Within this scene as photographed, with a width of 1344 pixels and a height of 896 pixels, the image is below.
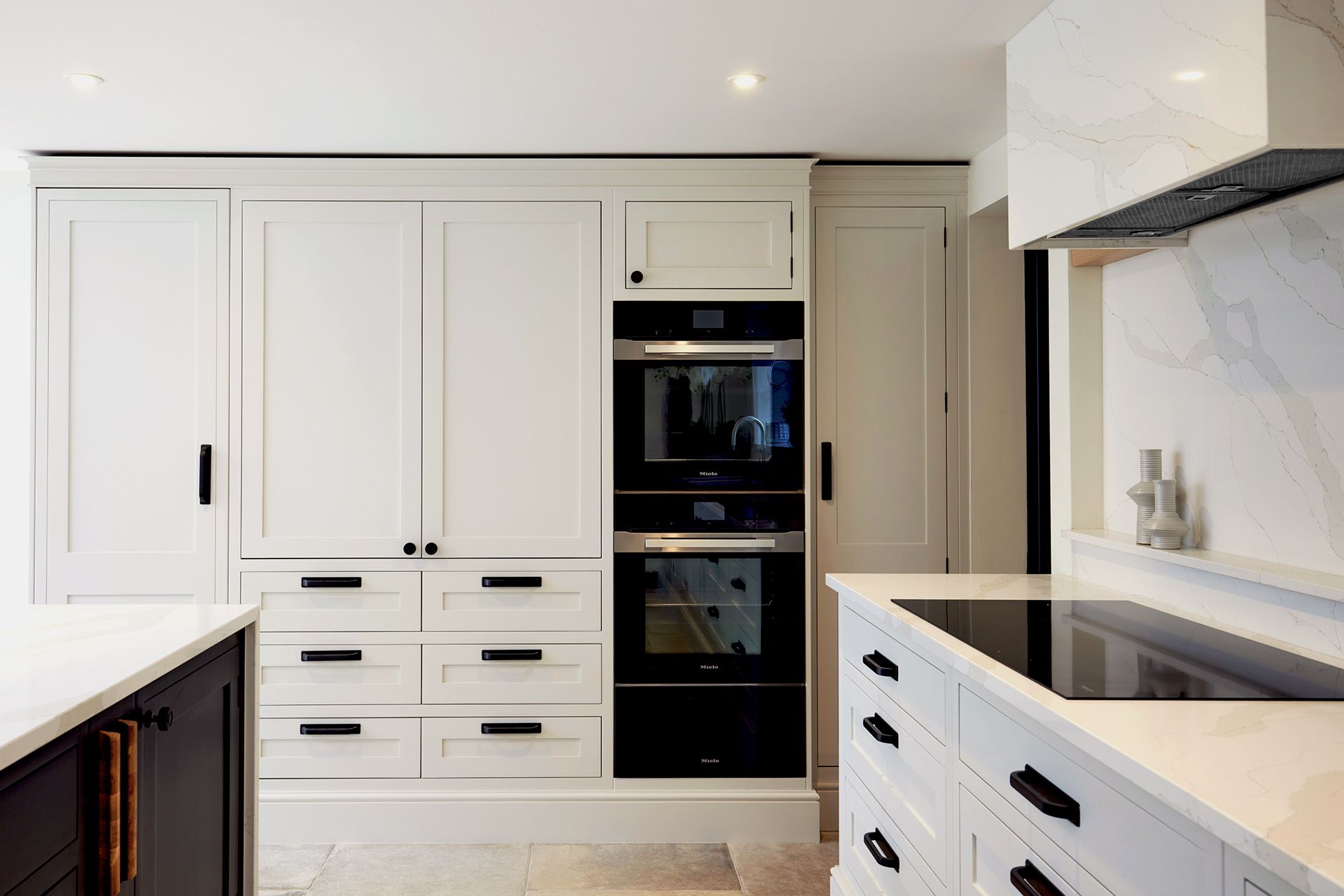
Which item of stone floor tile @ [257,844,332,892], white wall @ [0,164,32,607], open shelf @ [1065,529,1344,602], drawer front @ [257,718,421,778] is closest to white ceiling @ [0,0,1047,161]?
white wall @ [0,164,32,607]

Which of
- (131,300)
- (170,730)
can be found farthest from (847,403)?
(131,300)

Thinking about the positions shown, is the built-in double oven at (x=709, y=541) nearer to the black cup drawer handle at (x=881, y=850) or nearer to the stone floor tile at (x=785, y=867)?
the stone floor tile at (x=785, y=867)

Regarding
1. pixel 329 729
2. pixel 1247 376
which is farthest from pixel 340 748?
pixel 1247 376

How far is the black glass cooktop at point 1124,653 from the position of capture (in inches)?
50.9

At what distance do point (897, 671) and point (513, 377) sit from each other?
174 centimetres

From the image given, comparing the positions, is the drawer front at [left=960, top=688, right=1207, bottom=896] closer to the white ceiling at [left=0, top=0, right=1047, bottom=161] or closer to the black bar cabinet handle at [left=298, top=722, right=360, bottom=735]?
the white ceiling at [left=0, top=0, right=1047, bottom=161]

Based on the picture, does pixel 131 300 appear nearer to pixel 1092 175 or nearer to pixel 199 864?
pixel 199 864

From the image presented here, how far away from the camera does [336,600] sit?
3.05 m

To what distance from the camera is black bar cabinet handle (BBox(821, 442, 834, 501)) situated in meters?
3.21

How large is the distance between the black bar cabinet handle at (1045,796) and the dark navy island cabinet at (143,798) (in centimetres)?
138

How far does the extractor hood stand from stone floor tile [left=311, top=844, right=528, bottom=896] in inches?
96.5

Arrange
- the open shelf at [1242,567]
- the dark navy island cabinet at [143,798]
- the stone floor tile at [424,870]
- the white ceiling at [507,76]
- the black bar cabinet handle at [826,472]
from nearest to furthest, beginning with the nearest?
the dark navy island cabinet at [143,798], the open shelf at [1242,567], the white ceiling at [507,76], the stone floor tile at [424,870], the black bar cabinet handle at [826,472]

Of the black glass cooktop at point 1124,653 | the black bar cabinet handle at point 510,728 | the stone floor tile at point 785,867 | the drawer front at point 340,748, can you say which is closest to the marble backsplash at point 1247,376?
the black glass cooktop at point 1124,653

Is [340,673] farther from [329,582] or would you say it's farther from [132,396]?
[132,396]
